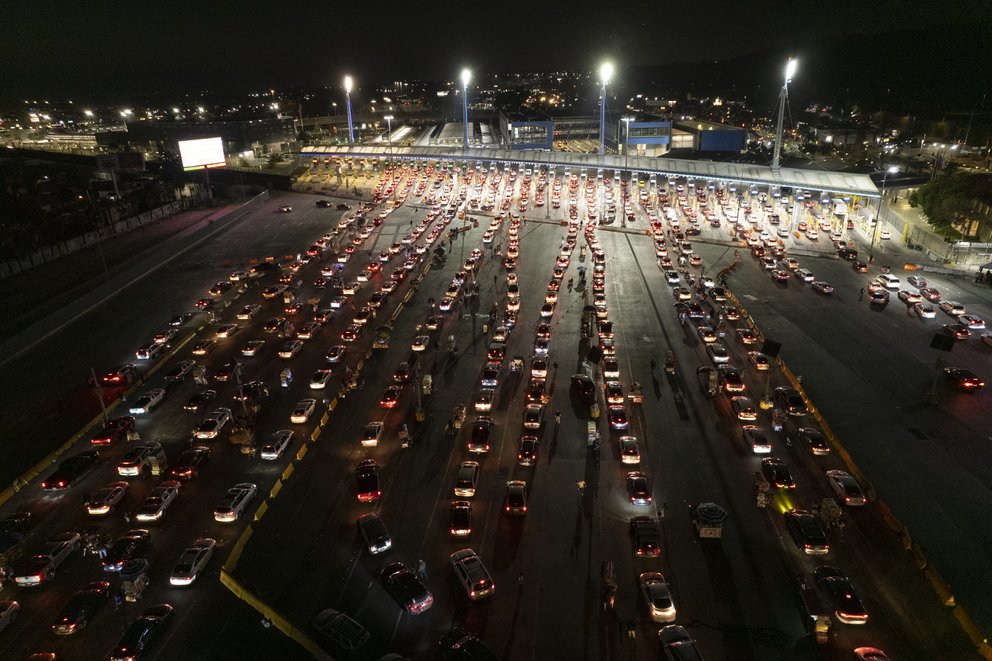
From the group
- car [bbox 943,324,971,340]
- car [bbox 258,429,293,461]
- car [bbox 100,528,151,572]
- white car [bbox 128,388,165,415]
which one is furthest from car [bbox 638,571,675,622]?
car [bbox 943,324,971,340]

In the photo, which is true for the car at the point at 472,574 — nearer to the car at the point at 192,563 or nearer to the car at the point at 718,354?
the car at the point at 192,563

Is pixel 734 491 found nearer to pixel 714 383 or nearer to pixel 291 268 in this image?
pixel 714 383

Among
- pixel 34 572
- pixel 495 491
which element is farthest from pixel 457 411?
pixel 34 572

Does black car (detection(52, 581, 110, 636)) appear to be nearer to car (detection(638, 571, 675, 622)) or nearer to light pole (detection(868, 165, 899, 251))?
car (detection(638, 571, 675, 622))

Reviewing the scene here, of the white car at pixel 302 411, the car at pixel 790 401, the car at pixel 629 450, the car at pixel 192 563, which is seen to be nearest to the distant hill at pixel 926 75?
the car at pixel 790 401

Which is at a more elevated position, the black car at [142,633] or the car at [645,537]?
the car at [645,537]

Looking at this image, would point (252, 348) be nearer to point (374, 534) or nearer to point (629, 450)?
point (374, 534)

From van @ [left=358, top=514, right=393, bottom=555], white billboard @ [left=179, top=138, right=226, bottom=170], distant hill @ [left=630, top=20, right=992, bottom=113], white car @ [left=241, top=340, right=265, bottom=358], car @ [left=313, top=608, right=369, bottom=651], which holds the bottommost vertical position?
car @ [left=313, top=608, right=369, bottom=651]
